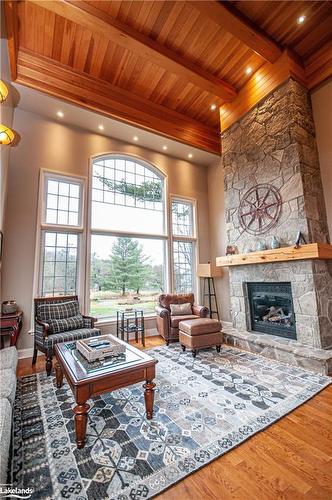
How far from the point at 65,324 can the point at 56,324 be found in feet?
0.41

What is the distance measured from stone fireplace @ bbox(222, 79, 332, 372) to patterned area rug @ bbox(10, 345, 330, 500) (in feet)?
2.39

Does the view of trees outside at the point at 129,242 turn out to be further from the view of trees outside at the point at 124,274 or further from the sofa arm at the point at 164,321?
the sofa arm at the point at 164,321

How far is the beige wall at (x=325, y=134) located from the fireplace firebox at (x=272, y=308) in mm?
1283

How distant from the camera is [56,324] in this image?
11.2 feet

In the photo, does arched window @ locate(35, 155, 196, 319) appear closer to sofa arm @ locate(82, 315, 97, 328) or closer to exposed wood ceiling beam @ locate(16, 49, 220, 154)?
sofa arm @ locate(82, 315, 97, 328)

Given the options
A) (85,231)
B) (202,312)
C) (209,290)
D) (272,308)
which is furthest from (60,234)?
(272,308)

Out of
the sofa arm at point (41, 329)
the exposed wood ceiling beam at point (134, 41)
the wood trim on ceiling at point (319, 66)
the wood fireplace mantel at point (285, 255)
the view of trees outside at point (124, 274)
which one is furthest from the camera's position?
the view of trees outside at point (124, 274)

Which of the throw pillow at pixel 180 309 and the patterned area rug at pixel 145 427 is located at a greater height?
the throw pillow at pixel 180 309

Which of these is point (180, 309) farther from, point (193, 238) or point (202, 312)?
point (193, 238)

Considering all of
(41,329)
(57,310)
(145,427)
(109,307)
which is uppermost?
(57,310)

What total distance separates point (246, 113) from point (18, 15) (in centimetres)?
402

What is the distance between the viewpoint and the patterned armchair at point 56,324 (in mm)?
3084

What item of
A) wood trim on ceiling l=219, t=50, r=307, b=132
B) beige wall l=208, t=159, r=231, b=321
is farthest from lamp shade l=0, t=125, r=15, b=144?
beige wall l=208, t=159, r=231, b=321

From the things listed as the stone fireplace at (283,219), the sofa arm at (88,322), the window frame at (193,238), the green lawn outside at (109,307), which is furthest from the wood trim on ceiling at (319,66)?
the sofa arm at (88,322)
